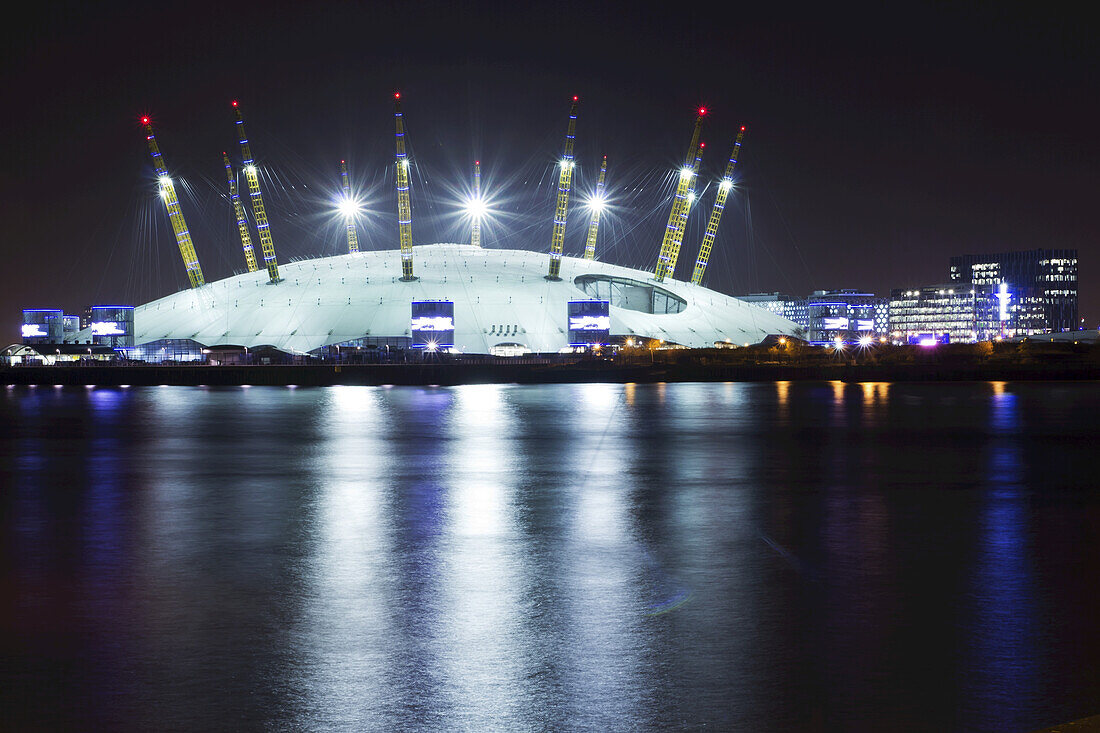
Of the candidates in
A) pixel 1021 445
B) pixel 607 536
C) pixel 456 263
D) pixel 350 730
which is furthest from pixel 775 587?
pixel 456 263

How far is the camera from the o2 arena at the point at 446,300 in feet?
353

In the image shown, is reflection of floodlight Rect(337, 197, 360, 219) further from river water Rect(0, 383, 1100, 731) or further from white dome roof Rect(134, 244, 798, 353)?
river water Rect(0, 383, 1100, 731)

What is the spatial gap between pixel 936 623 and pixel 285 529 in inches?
350

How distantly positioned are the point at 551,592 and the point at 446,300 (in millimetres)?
99093

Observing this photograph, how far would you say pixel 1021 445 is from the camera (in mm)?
27703

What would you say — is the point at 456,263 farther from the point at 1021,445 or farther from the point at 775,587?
the point at 775,587

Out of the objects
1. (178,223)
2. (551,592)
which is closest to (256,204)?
(178,223)

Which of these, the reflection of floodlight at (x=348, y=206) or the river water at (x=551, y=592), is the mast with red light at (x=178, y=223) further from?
the river water at (x=551, y=592)

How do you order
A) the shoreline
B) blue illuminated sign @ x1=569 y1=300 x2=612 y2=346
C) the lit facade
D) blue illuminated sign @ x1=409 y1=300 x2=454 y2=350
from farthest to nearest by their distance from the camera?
blue illuminated sign @ x1=569 y1=300 x2=612 y2=346
the lit facade
blue illuminated sign @ x1=409 y1=300 x2=454 y2=350
the shoreline

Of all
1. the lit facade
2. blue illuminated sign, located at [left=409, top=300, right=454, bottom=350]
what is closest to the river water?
blue illuminated sign, located at [left=409, top=300, right=454, bottom=350]

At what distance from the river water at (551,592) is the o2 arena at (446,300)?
8322 cm

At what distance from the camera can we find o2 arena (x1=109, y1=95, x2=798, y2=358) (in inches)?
4240

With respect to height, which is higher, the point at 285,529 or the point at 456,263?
the point at 456,263

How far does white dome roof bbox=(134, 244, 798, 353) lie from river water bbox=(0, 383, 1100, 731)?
83.9 metres
